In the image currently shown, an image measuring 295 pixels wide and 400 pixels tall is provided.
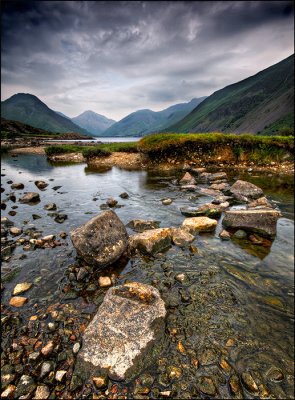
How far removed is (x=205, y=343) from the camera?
3797mm

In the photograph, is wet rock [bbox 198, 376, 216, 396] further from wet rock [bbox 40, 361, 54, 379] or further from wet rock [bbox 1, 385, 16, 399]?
wet rock [bbox 1, 385, 16, 399]

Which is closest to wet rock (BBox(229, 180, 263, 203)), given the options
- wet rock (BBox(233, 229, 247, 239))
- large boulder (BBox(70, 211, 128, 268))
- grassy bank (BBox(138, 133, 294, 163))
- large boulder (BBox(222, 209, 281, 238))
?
large boulder (BBox(222, 209, 281, 238))

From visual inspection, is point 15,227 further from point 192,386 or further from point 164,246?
point 192,386

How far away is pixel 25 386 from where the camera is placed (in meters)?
3.12

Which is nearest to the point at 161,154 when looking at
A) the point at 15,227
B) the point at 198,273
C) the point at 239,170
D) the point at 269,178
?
the point at 239,170

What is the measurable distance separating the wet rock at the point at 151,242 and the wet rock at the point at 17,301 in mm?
2958

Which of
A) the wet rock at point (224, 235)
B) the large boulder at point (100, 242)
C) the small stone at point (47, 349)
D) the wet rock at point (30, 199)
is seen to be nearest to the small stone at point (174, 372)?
the small stone at point (47, 349)

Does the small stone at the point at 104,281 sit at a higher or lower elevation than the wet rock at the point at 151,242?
lower

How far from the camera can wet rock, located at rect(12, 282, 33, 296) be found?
5.01 m

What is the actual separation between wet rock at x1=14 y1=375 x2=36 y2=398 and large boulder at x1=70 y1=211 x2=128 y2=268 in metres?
2.85

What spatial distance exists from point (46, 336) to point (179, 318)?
2.38m

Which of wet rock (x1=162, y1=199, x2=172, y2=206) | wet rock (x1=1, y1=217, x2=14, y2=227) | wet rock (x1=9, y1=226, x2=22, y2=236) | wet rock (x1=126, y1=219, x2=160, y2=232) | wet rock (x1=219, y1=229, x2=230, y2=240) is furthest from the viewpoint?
wet rock (x1=162, y1=199, x2=172, y2=206)

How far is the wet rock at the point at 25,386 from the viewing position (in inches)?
120

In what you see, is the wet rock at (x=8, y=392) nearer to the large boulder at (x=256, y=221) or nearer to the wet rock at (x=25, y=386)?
the wet rock at (x=25, y=386)
